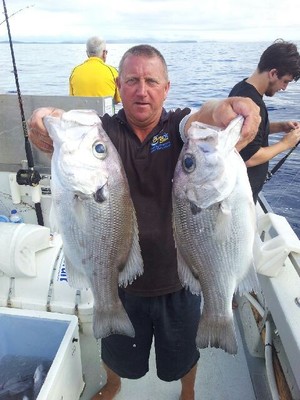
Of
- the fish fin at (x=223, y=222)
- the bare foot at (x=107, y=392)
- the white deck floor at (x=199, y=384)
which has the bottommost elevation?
the white deck floor at (x=199, y=384)

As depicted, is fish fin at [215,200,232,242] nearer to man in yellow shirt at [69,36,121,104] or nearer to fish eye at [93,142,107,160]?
fish eye at [93,142,107,160]

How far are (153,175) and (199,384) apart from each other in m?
1.73

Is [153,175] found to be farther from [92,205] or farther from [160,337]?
[160,337]

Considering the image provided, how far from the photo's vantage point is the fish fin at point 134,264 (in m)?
1.71

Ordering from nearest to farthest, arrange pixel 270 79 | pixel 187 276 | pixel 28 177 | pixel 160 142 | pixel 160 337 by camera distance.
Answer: pixel 187 276
pixel 160 142
pixel 160 337
pixel 270 79
pixel 28 177

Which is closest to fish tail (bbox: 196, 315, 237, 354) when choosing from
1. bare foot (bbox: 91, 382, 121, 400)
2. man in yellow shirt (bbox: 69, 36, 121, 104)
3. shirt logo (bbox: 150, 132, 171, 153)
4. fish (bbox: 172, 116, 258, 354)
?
fish (bbox: 172, 116, 258, 354)

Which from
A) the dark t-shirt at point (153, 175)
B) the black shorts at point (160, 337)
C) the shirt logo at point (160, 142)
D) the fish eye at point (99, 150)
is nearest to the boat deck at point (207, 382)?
the black shorts at point (160, 337)

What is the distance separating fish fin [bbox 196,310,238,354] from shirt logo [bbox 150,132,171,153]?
31.2 inches

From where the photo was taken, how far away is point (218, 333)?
1.76m

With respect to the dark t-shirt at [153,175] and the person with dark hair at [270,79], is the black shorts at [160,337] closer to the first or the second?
the dark t-shirt at [153,175]

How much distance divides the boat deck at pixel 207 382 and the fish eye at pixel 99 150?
1.67 meters

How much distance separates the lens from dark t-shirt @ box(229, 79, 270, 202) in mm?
2766

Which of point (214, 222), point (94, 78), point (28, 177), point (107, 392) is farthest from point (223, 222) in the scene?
point (94, 78)

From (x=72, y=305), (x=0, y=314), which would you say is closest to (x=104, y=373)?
(x=72, y=305)
